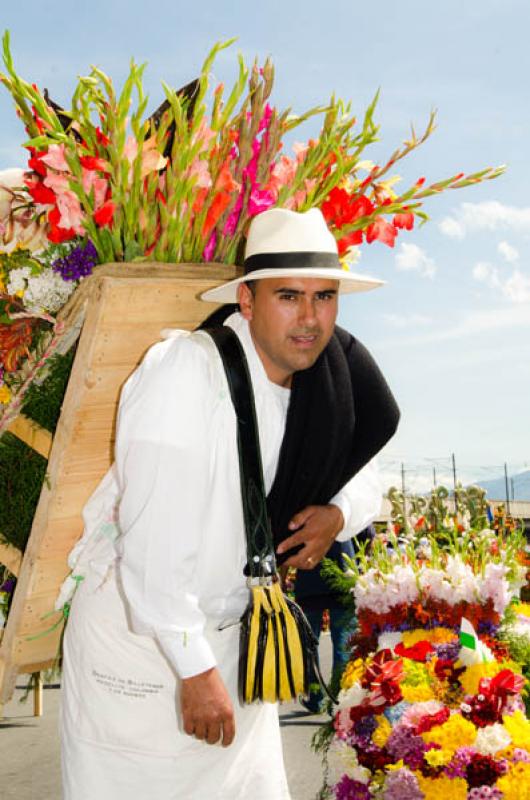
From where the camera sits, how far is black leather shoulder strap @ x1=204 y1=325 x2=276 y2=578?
8.07ft

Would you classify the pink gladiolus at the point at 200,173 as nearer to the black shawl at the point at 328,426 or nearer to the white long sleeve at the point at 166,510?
the black shawl at the point at 328,426

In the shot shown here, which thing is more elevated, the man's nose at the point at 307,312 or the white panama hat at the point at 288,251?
the white panama hat at the point at 288,251

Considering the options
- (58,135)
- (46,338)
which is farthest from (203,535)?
(58,135)

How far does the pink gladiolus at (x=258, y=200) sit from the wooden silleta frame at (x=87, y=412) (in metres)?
0.21

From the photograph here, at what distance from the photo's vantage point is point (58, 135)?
8.42ft

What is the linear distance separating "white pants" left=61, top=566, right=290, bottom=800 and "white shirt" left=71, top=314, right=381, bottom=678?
235mm

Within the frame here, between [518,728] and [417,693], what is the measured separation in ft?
1.04

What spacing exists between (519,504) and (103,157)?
4549 centimetres

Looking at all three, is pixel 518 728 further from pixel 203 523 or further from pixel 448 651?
pixel 203 523

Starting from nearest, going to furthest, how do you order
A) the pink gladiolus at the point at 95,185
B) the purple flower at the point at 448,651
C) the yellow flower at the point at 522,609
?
the pink gladiolus at the point at 95,185
the purple flower at the point at 448,651
the yellow flower at the point at 522,609

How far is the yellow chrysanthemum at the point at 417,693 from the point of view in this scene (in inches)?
117

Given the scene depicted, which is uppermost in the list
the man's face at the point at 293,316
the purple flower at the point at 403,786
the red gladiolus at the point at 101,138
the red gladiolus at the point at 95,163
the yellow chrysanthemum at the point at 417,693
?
the red gladiolus at the point at 101,138

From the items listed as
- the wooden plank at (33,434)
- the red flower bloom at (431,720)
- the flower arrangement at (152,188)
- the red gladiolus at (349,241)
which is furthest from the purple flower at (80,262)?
the red flower bloom at (431,720)

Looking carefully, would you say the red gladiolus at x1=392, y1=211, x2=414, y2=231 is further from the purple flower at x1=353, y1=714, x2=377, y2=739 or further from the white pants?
the purple flower at x1=353, y1=714, x2=377, y2=739
